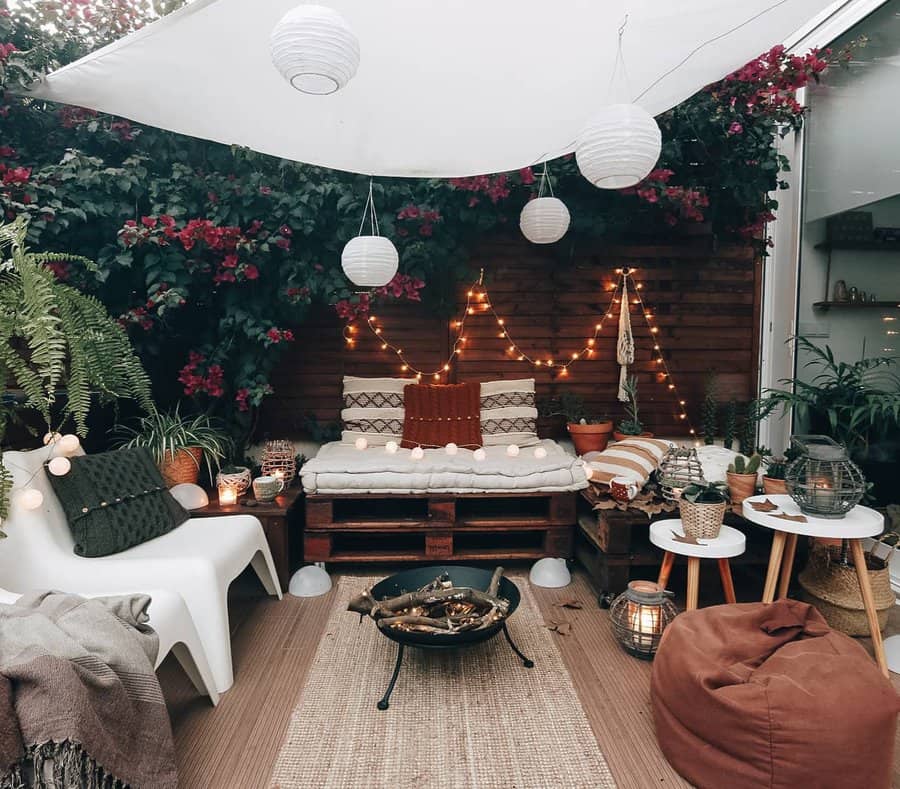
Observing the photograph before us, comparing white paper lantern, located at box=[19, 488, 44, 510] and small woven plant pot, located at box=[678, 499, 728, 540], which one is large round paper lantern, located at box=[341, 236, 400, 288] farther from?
small woven plant pot, located at box=[678, 499, 728, 540]

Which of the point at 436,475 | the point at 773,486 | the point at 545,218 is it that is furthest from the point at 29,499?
the point at 773,486

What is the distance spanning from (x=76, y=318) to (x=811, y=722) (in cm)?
252

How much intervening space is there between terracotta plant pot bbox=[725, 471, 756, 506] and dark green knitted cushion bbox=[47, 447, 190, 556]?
2.59m

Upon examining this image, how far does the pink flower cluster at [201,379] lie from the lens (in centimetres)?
312

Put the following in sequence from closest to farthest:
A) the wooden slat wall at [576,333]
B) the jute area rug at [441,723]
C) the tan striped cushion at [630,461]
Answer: the jute area rug at [441,723] → the tan striped cushion at [630,461] → the wooden slat wall at [576,333]

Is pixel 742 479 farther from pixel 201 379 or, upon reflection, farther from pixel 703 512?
pixel 201 379

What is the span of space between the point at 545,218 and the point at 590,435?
4.53ft

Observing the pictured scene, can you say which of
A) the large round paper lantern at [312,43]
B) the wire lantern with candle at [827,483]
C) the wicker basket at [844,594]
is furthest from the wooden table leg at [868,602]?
the large round paper lantern at [312,43]

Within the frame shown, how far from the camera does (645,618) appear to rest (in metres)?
2.27

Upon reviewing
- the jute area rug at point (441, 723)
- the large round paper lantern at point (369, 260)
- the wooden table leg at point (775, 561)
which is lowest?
the jute area rug at point (441, 723)

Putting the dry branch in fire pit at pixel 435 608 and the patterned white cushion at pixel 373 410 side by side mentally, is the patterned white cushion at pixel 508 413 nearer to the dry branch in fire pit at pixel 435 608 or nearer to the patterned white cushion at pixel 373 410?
the patterned white cushion at pixel 373 410

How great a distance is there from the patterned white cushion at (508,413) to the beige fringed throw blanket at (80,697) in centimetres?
225

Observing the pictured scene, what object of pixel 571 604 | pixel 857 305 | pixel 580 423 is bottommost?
pixel 571 604

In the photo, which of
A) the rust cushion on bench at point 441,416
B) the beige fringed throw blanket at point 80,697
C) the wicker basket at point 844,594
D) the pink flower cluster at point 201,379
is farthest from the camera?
the rust cushion on bench at point 441,416
